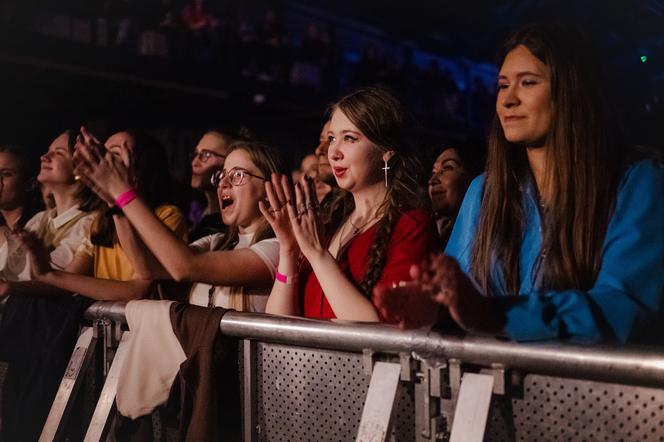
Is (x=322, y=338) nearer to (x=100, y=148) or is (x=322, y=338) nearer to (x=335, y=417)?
(x=335, y=417)

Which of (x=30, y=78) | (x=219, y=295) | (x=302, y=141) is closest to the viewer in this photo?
(x=219, y=295)

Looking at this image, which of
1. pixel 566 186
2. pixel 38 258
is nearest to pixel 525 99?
pixel 566 186

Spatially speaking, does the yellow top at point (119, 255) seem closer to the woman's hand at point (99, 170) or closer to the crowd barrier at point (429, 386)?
the woman's hand at point (99, 170)

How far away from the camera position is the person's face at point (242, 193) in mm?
2832

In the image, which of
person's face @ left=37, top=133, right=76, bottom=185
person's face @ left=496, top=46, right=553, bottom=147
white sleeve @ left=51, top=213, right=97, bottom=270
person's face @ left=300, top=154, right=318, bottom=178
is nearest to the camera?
person's face @ left=496, top=46, right=553, bottom=147

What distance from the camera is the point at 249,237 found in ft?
9.34

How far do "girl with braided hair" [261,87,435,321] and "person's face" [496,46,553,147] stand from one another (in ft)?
1.78

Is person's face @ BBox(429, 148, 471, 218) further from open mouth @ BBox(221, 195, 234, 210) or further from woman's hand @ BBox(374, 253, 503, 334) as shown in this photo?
woman's hand @ BBox(374, 253, 503, 334)

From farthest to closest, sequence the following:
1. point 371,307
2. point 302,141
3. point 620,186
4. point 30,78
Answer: point 302,141 < point 30,78 < point 371,307 < point 620,186

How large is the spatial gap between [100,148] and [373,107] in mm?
945

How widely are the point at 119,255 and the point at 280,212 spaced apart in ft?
4.40

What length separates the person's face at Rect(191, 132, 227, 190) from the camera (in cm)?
381

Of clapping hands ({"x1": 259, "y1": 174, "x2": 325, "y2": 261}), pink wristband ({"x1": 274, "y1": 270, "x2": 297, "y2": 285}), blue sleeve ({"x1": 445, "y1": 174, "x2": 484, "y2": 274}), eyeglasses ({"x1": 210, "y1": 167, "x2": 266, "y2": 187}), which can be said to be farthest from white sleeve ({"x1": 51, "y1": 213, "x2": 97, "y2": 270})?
blue sleeve ({"x1": 445, "y1": 174, "x2": 484, "y2": 274})

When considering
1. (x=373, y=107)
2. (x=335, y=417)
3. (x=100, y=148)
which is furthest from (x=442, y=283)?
(x=100, y=148)
